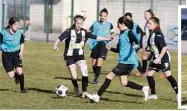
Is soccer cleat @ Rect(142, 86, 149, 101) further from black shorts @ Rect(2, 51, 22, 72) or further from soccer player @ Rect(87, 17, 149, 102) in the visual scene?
black shorts @ Rect(2, 51, 22, 72)

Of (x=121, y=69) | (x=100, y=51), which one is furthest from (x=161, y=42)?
(x=100, y=51)

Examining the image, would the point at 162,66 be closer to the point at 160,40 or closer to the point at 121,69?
the point at 160,40

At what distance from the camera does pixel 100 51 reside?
14.3 meters

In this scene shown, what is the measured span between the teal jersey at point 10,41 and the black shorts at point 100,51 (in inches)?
114

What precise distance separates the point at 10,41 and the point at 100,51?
121 inches

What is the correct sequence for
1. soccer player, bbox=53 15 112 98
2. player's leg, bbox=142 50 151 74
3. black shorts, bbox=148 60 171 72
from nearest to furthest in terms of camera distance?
black shorts, bbox=148 60 171 72, soccer player, bbox=53 15 112 98, player's leg, bbox=142 50 151 74

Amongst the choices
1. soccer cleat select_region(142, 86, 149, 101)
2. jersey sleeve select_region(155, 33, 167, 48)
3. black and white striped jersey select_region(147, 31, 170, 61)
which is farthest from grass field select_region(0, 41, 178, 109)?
jersey sleeve select_region(155, 33, 167, 48)

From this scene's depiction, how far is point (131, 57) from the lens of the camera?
10461 millimetres

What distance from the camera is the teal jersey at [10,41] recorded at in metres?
11.9

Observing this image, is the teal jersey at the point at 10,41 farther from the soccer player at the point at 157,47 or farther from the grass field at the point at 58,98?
the soccer player at the point at 157,47

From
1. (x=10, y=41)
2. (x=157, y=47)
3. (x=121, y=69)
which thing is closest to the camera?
(x=121, y=69)

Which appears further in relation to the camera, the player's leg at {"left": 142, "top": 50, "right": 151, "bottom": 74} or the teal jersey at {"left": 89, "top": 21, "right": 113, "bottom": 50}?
the player's leg at {"left": 142, "top": 50, "right": 151, "bottom": 74}

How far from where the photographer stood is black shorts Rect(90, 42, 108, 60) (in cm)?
1427

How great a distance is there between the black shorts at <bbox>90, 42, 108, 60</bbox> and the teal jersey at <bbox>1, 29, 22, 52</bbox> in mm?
2891
